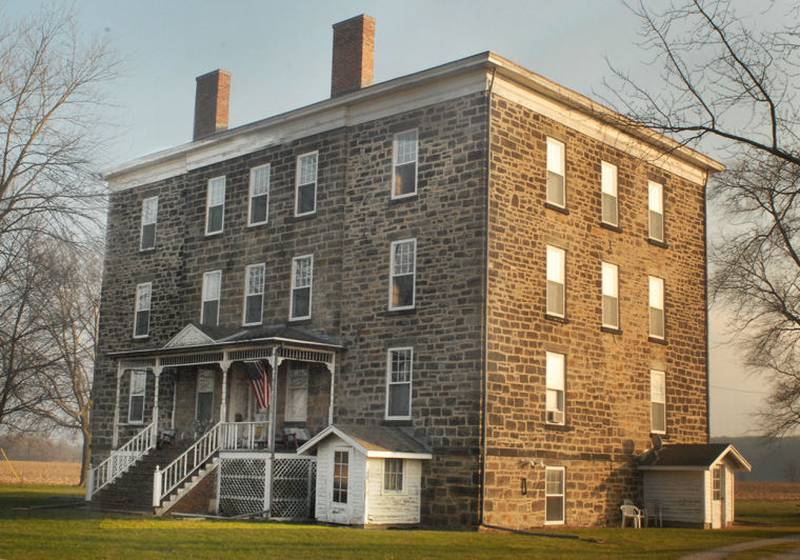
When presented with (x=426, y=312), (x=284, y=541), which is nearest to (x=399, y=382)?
(x=426, y=312)

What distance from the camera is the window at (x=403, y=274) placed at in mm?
26812

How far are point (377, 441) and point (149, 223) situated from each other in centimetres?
1552

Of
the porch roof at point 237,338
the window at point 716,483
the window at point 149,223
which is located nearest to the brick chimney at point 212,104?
the window at point 149,223

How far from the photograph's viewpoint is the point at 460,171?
26172 mm

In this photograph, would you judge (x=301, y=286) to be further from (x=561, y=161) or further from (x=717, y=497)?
(x=717, y=497)

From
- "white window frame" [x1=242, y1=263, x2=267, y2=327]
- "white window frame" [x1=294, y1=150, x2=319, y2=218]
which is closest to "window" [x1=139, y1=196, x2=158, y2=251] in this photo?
"white window frame" [x1=242, y1=263, x2=267, y2=327]

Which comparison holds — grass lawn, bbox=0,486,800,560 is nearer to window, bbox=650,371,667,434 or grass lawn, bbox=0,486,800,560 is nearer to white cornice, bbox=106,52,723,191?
window, bbox=650,371,667,434

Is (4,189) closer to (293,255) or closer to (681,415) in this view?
(293,255)

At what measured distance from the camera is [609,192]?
1187 inches

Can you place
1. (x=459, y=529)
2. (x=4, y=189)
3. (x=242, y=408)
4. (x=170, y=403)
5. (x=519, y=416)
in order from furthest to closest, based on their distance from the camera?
1. (x=170, y=403)
2. (x=242, y=408)
3. (x=519, y=416)
4. (x=459, y=529)
5. (x=4, y=189)

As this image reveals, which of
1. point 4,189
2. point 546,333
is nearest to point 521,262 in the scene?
point 546,333

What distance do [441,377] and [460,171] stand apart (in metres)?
5.15

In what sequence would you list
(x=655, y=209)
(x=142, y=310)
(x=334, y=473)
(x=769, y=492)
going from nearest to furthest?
1. (x=334, y=473)
2. (x=655, y=209)
3. (x=142, y=310)
4. (x=769, y=492)

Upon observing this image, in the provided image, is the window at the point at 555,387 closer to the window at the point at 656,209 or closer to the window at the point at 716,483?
the window at the point at 716,483
